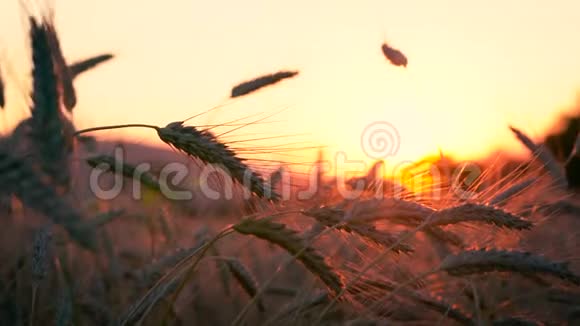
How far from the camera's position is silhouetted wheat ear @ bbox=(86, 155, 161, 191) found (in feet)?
9.68

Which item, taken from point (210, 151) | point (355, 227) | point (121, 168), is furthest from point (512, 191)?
point (121, 168)

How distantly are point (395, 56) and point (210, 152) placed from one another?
1916mm

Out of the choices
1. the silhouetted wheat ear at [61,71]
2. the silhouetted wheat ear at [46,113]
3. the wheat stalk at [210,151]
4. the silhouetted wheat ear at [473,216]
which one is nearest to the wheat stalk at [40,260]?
the silhouetted wheat ear at [46,113]

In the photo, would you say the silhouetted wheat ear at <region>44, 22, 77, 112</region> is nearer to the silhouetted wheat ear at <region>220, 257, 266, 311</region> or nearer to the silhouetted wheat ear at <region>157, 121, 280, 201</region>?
the silhouetted wheat ear at <region>157, 121, 280, 201</region>

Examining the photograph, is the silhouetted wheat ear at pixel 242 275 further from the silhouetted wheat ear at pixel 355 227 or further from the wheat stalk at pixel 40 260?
the wheat stalk at pixel 40 260

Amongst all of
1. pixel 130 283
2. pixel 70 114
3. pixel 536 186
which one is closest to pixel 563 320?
pixel 536 186

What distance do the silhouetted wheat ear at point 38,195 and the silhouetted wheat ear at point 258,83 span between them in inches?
48.0

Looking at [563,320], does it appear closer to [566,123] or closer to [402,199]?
[402,199]

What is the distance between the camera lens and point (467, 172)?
10.4 feet

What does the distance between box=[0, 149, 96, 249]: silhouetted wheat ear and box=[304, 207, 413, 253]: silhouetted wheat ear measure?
73 cm

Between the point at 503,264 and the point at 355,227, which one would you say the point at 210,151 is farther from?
the point at 503,264

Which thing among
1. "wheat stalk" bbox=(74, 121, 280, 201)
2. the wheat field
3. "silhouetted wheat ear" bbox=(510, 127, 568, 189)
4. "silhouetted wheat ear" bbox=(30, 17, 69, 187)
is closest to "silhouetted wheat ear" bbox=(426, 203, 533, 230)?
the wheat field

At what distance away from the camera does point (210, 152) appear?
7.32 feet

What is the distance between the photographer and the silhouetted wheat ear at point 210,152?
220 centimetres
